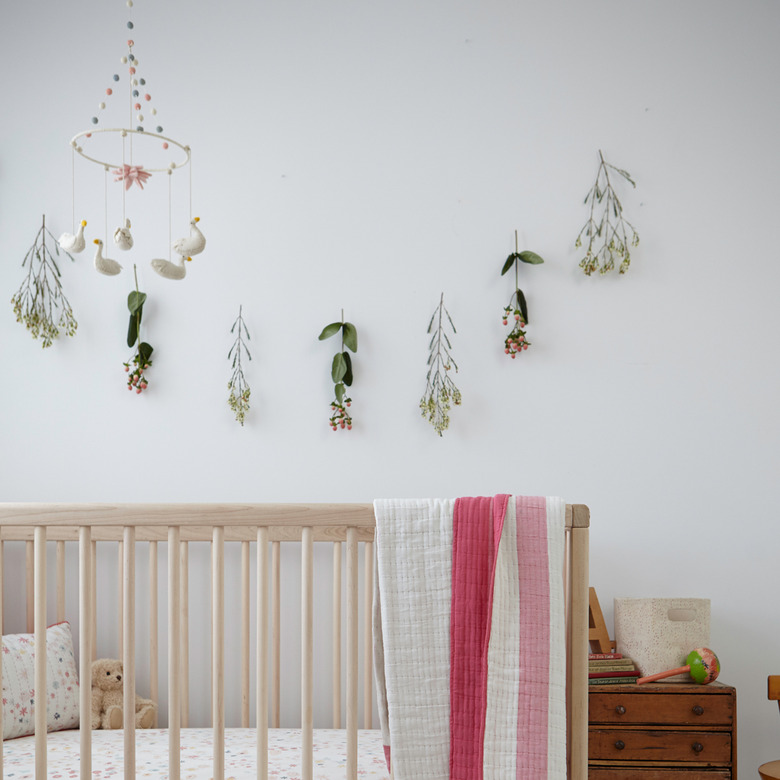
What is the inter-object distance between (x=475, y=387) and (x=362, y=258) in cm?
53

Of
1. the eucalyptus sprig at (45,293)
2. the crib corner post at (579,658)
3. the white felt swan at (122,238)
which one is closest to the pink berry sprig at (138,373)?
the eucalyptus sprig at (45,293)

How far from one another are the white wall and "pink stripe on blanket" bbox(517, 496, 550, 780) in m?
1.00

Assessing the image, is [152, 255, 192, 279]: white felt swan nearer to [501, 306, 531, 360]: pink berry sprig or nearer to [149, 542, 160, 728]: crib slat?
[149, 542, 160, 728]: crib slat

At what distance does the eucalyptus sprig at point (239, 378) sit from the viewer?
7.75ft

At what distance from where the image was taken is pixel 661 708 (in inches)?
77.3

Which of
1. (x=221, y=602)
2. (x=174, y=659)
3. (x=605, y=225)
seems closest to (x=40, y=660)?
(x=174, y=659)

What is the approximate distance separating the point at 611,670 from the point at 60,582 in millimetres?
1577

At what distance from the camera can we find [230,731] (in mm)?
2018

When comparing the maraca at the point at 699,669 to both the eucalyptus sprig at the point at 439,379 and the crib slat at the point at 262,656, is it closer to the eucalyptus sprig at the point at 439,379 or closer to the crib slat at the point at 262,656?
the eucalyptus sprig at the point at 439,379

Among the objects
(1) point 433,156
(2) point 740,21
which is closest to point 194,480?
(1) point 433,156

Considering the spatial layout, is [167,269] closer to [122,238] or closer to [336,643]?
[122,238]

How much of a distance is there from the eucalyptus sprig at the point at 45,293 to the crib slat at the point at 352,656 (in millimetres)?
1466

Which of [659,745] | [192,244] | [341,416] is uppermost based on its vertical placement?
[192,244]

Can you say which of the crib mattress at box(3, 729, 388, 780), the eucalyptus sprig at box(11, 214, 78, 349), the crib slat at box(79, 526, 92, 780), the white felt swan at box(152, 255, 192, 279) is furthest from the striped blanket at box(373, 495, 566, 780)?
the eucalyptus sprig at box(11, 214, 78, 349)
